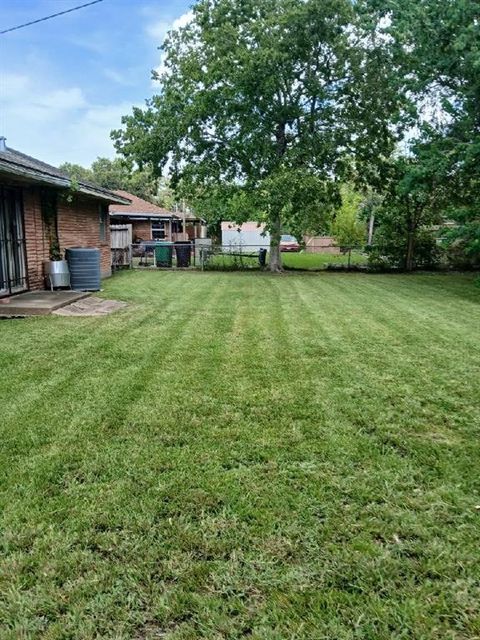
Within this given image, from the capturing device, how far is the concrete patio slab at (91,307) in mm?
7605

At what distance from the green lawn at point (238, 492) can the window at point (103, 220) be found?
30.3 ft

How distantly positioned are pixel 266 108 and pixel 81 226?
7015 mm

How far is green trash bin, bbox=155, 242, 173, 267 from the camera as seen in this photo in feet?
60.1

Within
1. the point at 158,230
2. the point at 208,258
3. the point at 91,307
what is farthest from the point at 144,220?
the point at 91,307

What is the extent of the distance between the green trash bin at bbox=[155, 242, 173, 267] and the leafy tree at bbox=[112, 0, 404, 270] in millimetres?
2791

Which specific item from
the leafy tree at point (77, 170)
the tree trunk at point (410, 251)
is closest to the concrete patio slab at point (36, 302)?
the tree trunk at point (410, 251)

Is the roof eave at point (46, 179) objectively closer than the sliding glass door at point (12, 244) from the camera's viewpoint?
Yes

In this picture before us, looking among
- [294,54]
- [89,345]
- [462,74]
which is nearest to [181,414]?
[89,345]

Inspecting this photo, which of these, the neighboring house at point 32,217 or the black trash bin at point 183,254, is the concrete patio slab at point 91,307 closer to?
the neighboring house at point 32,217

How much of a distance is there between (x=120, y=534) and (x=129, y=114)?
52.8 feet

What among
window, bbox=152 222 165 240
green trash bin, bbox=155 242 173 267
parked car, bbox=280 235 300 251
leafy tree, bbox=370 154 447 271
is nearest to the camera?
leafy tree, bbox=370 154 447 271

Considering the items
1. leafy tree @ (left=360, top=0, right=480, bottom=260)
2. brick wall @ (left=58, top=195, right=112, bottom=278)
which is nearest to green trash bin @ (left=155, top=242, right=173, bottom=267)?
brick wall @ (left=58, top=195, right=112, bottom=278)

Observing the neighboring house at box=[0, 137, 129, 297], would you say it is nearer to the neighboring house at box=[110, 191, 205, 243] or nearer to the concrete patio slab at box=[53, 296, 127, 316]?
the concrete patio slab at box=[53, 296, 127, 316]

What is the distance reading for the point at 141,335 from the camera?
6055 millimetres
